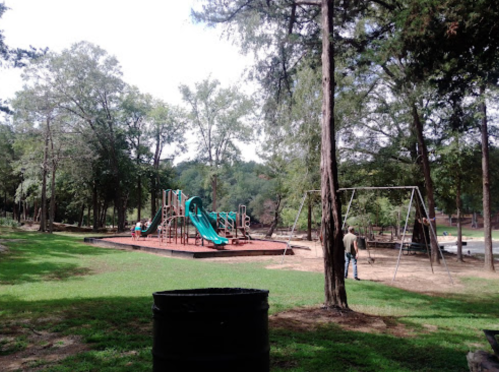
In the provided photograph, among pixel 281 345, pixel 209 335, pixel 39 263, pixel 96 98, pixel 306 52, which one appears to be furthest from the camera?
pixel 96 98

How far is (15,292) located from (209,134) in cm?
3638

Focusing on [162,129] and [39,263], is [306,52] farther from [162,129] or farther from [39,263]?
A: [162,129]

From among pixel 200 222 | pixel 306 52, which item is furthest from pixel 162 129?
pixel 306 52

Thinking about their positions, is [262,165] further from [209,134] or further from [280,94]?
[280,94]

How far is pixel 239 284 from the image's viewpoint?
1164 centimetres

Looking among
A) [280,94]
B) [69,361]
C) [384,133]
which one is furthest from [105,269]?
[384,133]

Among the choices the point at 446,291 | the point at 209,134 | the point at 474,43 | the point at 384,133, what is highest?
the point at 209,134

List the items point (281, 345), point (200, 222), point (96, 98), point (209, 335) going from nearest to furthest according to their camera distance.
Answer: point (209, 335)
point (281, 345)
point (200, 222)
point (96, 98)

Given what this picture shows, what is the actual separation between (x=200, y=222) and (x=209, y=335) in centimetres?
2120

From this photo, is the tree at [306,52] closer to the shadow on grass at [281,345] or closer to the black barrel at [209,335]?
the shadow on grass at [281,345]

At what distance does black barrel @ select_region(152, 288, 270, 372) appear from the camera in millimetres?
2395

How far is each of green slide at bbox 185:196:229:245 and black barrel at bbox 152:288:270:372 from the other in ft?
62.4

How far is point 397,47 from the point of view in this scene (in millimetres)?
8555

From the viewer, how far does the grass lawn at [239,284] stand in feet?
17.4
